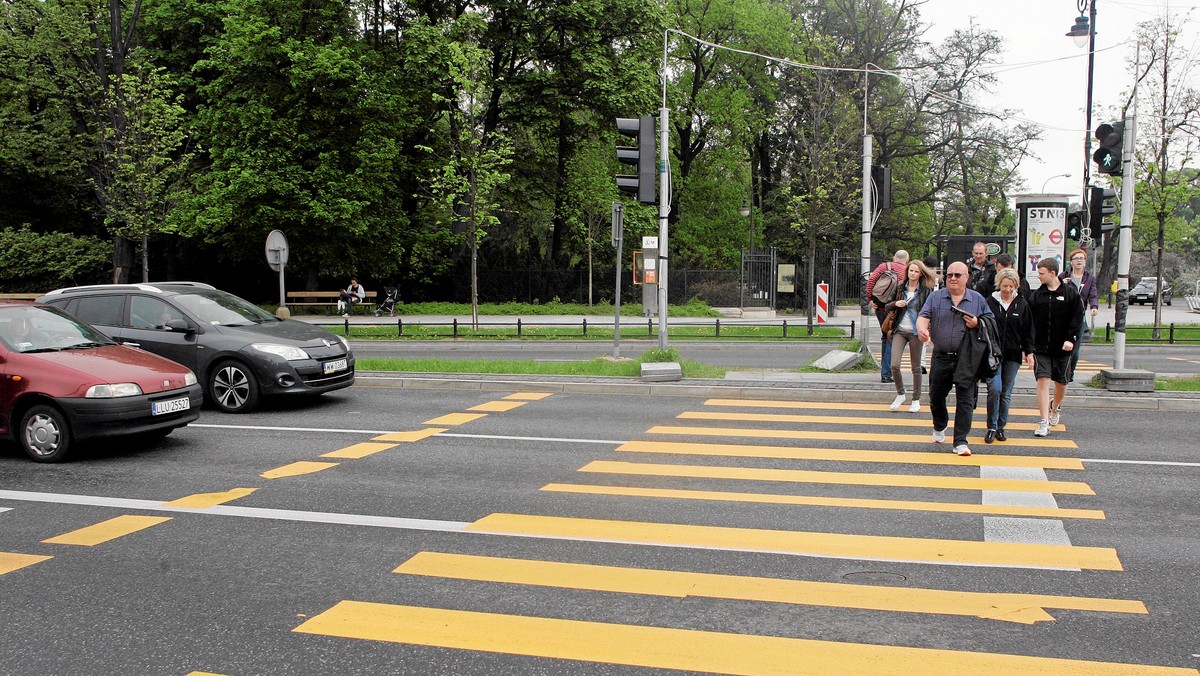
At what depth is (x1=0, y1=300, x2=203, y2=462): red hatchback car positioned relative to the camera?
815 cm

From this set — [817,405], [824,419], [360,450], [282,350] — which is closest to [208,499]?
[360,450]

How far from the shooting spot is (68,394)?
812 cm

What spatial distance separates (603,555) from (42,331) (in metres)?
6.85

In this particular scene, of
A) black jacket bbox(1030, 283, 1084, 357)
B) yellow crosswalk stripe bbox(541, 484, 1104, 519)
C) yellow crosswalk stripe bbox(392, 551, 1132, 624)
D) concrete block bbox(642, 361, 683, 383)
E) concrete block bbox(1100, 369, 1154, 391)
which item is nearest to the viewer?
yellow crosswalk stripe bbox(392, 551, 1132, 624)

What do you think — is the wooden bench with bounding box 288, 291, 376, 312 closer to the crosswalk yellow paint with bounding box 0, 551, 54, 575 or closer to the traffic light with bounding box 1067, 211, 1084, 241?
the traffic light with bounding box 1067, 211, 1084, 241

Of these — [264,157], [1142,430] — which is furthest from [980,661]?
[264,157]

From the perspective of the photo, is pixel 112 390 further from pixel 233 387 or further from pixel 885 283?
pixel 885 283

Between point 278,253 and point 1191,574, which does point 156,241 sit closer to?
point 278,253

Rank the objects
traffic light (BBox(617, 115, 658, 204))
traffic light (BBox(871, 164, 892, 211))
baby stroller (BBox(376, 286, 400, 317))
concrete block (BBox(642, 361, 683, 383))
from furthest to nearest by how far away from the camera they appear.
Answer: baby stroller (BBox(376, 286, 400, 317)), traffic light (BBox(871, 164, 892, 211)), concrete block (BBox(642, 361, 683, 383)), traffic light (BBox(617, 115, 658, 204))

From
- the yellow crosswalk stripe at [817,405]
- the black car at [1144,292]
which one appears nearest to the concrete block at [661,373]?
the yellow crosswalk stripe at [817,405]

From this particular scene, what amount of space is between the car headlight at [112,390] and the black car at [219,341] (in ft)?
8.69

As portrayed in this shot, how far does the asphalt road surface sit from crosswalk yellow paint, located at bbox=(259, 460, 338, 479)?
1.6 inches

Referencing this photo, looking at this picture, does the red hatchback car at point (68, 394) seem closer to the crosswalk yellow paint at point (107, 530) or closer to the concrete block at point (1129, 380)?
the crosswalk yellow paint at point (107, 530)

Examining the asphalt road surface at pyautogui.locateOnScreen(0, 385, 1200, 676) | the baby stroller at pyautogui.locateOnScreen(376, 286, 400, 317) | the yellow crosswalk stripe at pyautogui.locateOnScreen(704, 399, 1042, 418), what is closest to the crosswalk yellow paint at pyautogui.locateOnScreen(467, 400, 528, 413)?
the asphalt road surface at pyautogui.locateOnScreen(0, 385, 1200, 676)
